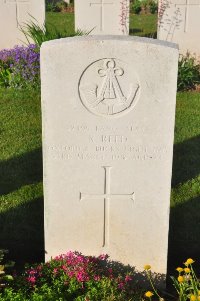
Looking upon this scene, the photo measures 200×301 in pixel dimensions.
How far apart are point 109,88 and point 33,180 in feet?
8.13

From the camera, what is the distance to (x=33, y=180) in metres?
6.06

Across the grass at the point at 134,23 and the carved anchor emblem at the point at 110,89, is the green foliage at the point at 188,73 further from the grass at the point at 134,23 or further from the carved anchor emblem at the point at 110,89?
the carved anchor emblem at the point at 110,89

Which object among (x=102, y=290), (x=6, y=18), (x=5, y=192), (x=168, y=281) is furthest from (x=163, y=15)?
(x=102, y=290)

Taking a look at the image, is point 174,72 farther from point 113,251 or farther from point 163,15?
point 163,15

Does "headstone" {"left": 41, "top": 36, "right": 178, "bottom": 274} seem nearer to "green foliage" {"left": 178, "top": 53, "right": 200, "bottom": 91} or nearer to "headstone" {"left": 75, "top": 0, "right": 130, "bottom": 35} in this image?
"green foliage" {"left": 178, "top": 53, "right": 200, "bottom": 91}

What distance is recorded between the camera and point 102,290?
3.84 metres

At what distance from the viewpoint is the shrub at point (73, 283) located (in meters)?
3.78

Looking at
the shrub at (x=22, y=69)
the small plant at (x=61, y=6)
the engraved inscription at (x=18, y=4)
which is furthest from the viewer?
the small plant at (x=61, y=6)

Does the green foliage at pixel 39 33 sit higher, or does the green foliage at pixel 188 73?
the green foliage at pixel 39 33

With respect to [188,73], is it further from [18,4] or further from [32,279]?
[32,279]

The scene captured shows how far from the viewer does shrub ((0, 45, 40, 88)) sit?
8.55m

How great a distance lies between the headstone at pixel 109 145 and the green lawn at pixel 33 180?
2.13 feet

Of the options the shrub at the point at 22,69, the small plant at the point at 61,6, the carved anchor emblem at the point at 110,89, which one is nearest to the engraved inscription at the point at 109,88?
the carved anchor emblem at the point at 110,89

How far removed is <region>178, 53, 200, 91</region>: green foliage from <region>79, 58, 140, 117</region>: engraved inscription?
17.3 feet
